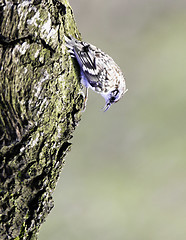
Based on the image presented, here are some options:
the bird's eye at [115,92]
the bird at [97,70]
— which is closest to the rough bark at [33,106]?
the bird at [97,70]

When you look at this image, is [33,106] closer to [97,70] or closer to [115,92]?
[97,70]

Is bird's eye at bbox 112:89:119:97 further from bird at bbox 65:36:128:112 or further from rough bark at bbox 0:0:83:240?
rough bark at bbox 0:0:83:240

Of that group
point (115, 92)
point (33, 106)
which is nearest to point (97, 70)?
point (115, 92)

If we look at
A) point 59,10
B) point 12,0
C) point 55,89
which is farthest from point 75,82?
point 12,0

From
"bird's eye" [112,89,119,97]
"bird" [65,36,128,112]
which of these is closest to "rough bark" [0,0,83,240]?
"bird" [65,36,128,112]

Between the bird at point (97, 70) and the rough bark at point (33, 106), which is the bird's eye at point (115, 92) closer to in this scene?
the bird at point (97, 70)

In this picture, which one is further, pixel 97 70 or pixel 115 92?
pixel 115 92

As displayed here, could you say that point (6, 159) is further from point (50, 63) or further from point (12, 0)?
point (12, 0)
